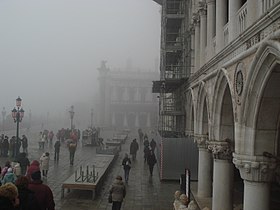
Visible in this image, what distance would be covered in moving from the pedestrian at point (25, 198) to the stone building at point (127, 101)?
257 ft

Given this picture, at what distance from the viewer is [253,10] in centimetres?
770

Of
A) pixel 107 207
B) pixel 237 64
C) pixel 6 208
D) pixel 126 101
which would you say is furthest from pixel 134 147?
pixel 126 101

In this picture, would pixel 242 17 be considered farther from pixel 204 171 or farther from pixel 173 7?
pixel 173 7

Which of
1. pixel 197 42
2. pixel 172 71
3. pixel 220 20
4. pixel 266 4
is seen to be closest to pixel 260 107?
pixel 266 4

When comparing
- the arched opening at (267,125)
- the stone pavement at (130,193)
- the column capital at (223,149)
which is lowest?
the stone pavement at (130,193)

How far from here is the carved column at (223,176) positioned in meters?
10.8

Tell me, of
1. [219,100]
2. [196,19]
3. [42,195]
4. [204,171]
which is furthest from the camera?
[196,19]

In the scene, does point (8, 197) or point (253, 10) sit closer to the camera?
point (8, 197)

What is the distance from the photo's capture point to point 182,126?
21266 mm

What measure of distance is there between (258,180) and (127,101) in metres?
Answer: 78.1

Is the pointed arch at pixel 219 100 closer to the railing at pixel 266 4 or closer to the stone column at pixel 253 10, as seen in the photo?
the stone column at pixel 253 10

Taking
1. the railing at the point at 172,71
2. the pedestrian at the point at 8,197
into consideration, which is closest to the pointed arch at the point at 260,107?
the pedestrian at the point at 8,197

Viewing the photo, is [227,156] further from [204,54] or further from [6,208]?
[6,208]

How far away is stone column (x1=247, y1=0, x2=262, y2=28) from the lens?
7.52m
